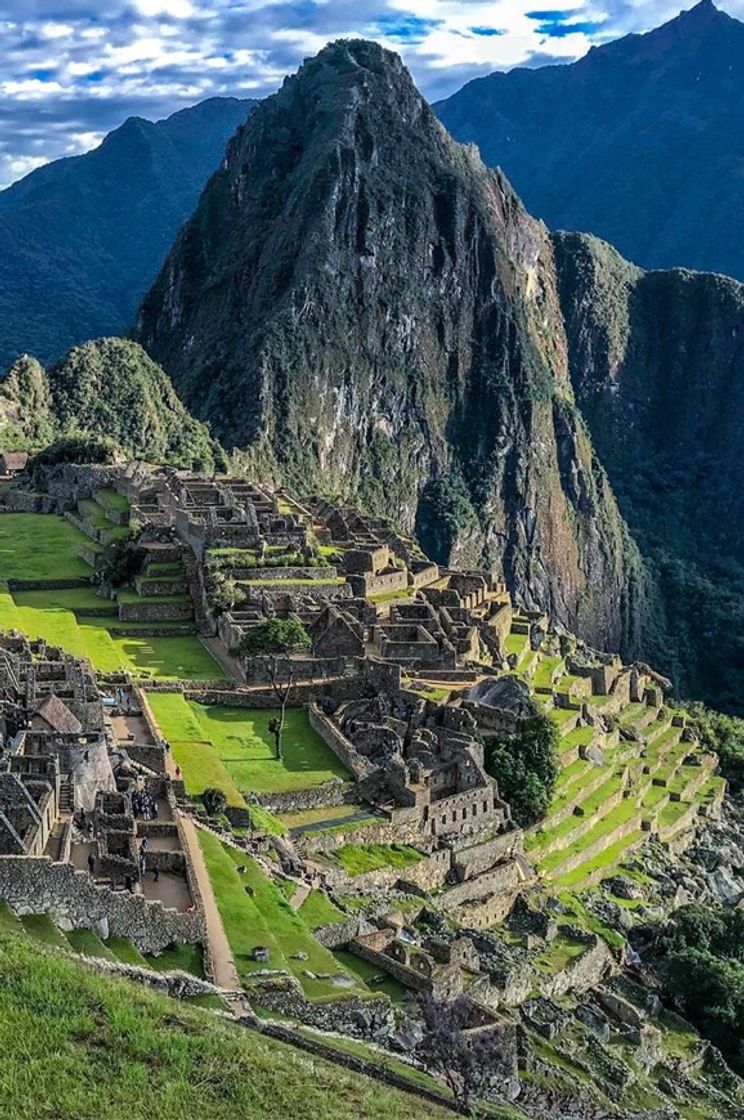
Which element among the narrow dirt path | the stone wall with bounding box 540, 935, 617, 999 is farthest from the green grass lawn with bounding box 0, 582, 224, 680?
the stone wall with bounding box 540, 935, 617, 999

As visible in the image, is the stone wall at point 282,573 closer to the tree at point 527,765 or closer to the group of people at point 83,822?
A: the tree at point 527,765

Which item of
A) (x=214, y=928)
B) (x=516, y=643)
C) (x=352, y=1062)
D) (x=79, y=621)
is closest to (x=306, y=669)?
(x=79, y=621)

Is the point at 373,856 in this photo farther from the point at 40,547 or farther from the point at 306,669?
the point at 40,547

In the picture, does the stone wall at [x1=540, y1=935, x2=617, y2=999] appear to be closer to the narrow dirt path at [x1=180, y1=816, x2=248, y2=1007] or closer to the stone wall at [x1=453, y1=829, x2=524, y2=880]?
the stone wall at [x1=453, y1=829, x2=524, y2=880]

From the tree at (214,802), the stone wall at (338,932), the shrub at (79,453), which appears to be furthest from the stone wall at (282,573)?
the shrub at (79,453)

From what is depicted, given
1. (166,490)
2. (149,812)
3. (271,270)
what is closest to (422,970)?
(149,812)

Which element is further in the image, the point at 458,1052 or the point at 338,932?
Answer: the point at 338,932
